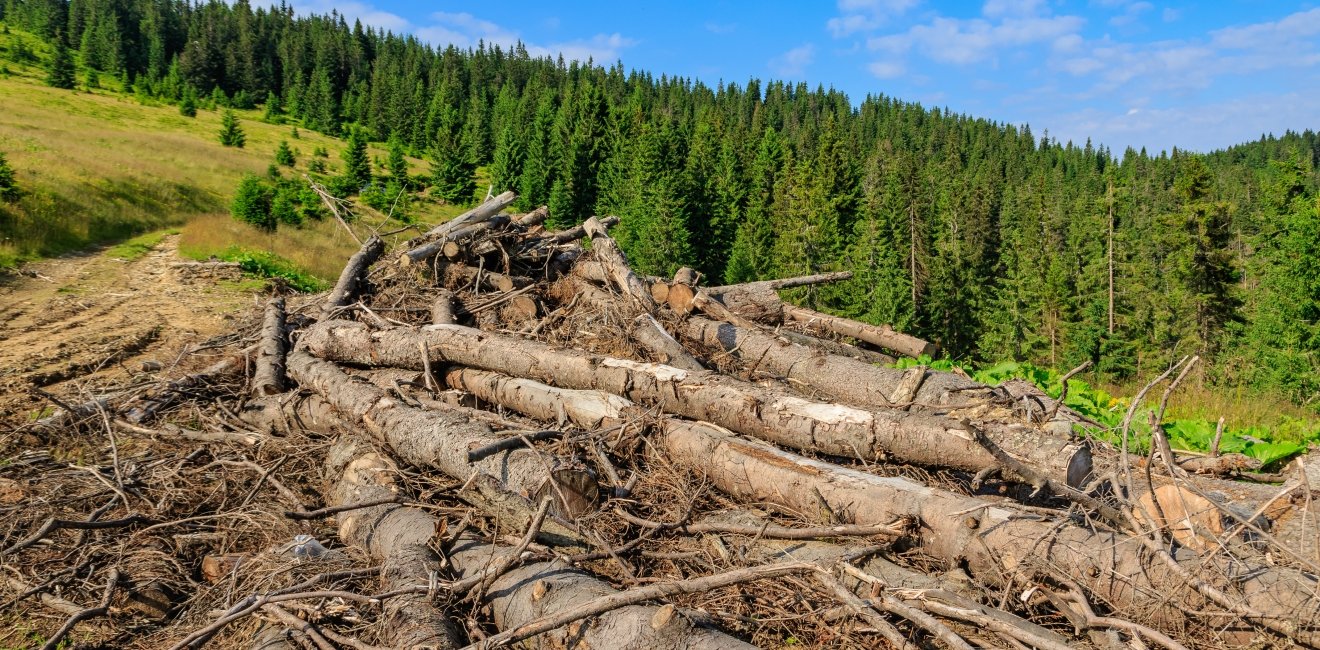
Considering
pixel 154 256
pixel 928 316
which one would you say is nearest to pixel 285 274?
pixel 154 256

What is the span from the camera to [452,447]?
4547 mm

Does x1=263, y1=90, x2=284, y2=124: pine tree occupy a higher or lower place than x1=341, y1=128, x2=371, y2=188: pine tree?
higher

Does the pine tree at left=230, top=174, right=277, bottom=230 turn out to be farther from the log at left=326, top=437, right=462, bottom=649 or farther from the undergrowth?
the undergrowth

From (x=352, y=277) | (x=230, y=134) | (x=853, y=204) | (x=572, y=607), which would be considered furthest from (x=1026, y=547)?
(x=230, y=134)

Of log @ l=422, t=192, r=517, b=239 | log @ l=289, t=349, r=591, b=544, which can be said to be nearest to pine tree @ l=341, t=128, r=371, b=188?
log @ l=422, t=192, r=517, b=239

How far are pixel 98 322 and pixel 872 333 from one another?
10.9 meters

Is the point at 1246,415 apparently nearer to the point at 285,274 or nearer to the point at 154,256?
the point at 285,274

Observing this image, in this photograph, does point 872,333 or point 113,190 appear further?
point 113,190

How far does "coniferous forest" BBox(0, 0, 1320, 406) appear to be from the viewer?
36.1 meters

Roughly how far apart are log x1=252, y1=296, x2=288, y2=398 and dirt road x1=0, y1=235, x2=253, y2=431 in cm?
87

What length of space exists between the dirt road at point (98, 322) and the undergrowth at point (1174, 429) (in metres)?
8.85

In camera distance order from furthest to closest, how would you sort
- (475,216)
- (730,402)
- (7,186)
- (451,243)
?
(7,186) < (475,216) < (451,243) < (730,402)

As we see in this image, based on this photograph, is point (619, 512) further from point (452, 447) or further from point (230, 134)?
point (230, 134)

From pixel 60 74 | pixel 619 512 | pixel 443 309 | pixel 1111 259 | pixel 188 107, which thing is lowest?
pixel 619 512
